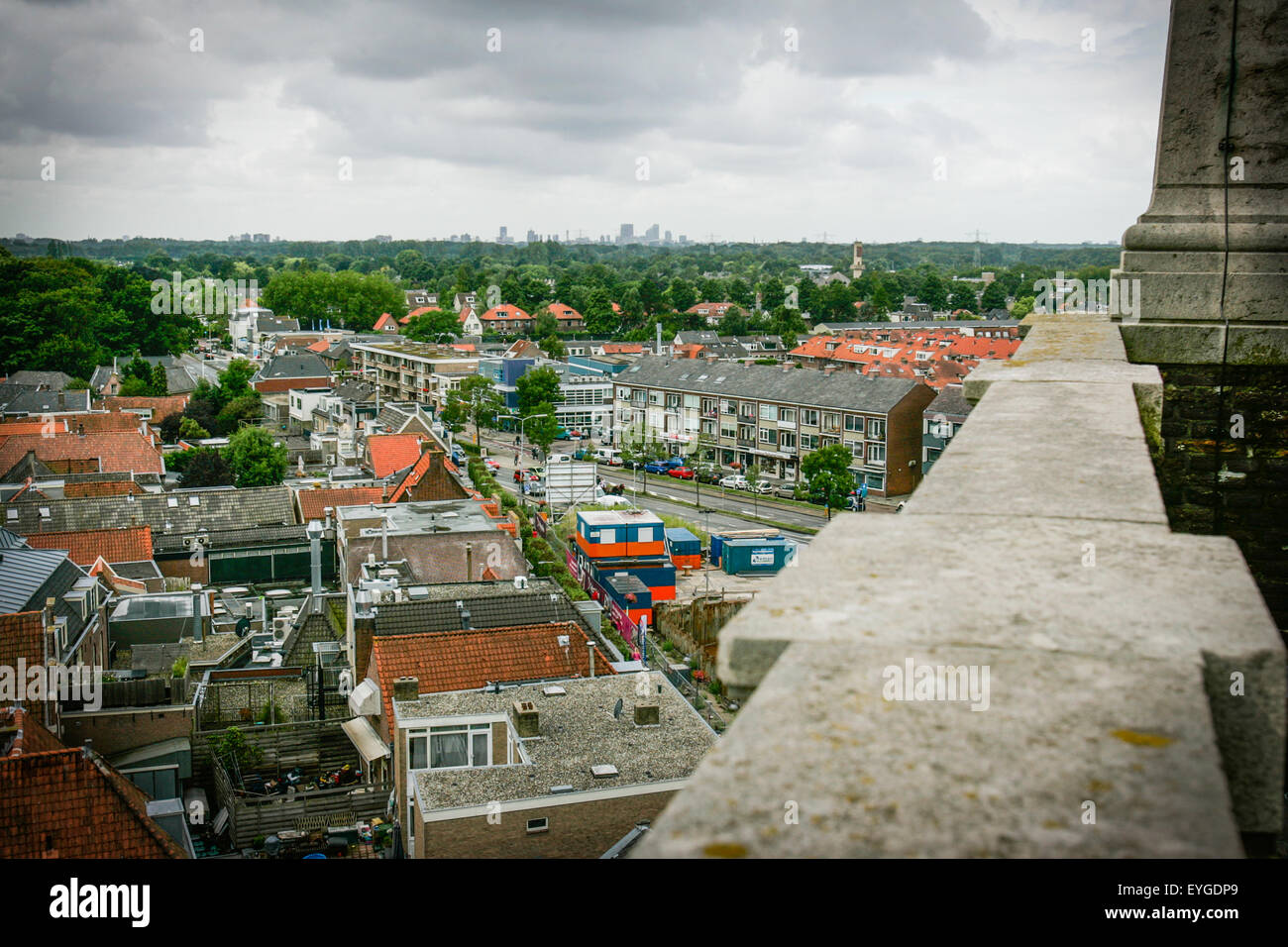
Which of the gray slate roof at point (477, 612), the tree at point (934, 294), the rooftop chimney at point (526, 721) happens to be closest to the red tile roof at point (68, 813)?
the rooftop chimney at point (526, 721)

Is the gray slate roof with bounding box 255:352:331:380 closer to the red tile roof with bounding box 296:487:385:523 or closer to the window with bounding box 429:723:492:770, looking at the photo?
the red tile roof with bounding box 296:487:385:523

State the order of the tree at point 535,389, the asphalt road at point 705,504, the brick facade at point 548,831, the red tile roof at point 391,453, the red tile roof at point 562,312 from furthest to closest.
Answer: the red tile roof at point 562,312
the tree at point 535,389
the asphalt road at point 705,504
the red tile roof at point 391,453
the brick facade at point 548,831

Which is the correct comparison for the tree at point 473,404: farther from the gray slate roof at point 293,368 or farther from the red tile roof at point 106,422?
the red tile roof at point 106,422

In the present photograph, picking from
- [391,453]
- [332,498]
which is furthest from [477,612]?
[391,453]

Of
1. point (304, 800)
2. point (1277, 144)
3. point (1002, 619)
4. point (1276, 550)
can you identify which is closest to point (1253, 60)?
point (1277, 144)

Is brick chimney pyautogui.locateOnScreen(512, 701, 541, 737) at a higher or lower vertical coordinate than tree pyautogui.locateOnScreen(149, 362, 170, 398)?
lower

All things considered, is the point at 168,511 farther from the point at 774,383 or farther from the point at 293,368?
the point at 293,368

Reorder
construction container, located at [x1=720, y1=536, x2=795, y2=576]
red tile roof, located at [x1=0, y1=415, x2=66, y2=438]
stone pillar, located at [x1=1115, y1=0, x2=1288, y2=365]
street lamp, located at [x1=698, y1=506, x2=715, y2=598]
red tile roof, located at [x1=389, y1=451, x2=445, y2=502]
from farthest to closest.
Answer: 1. red tile roof, located at [x1=0, y1=415, x2=66, y2=438]
2. construction container, located at [x1=720, y1=536, x2=795, y2=576]
3. red tile roof, located at [x1=389, y1=451, x2=445, y2=502]
4. street lamp, located at [x1=698, y1=506, x2=715, y2=598]
5. stone pillar, located at [x1=1115, y1=0, x2=1288, y2=365]

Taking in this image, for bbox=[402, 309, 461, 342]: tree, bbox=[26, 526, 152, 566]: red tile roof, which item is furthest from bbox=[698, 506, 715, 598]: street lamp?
bbox=[402, 309, 461, 342]: tree
